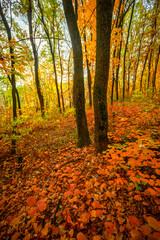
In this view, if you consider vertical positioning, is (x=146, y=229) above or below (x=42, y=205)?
above

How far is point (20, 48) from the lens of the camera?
2.15 m

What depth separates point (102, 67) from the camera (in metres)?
2.77

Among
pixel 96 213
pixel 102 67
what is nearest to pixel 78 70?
pixel 102 67

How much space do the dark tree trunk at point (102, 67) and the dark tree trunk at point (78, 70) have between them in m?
0.93

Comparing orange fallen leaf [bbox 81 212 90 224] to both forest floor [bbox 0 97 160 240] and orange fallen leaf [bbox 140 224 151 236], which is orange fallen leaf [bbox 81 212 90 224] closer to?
forest floor [bbox 0 97 160 240]

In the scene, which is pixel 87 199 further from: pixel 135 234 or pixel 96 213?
pixel 135 234

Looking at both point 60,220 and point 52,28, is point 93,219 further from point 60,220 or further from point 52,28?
point 52,28

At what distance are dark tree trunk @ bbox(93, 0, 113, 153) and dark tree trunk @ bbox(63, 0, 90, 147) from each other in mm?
928

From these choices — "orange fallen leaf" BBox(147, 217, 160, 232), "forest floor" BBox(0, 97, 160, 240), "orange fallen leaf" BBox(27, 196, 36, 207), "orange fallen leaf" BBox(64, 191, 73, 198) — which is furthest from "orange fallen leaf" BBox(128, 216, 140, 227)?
"orange fallen leaf" BBox(27, 196, 36, 207)

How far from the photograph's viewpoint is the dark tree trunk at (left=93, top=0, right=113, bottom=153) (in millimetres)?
2448

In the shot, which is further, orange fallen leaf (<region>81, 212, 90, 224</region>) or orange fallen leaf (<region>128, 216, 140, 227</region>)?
orange fallen leaf (<region>81, 212, 90, 224</region>)

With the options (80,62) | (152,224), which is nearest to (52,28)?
(80,62)

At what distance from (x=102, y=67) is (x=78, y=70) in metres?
1.21

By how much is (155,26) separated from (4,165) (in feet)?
54.7
